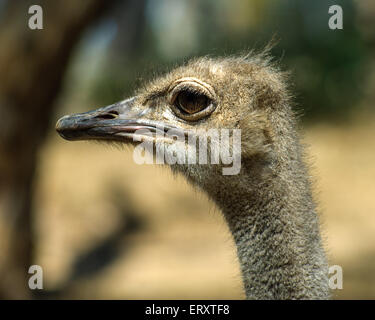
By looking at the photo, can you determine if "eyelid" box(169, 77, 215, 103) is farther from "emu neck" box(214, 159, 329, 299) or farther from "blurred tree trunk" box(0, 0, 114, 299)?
"blurred tree trunk" box(0, 0, 114, 299)

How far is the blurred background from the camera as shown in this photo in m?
6.39

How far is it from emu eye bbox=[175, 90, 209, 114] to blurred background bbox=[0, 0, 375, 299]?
45 cm

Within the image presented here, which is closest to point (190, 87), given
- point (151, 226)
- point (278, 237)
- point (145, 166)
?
point (278, 237)

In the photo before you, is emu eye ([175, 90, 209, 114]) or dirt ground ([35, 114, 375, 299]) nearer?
emu eye ([175, 90, 209, 114])

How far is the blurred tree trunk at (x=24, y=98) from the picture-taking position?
627 cm

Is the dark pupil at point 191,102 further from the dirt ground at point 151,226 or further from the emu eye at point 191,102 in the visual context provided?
the dirt ground at point 151,226

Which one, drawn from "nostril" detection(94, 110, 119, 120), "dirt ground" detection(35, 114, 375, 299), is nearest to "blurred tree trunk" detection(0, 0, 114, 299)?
"dirt ground" detection(35, 114, 375, 299)

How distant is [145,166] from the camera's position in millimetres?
11711

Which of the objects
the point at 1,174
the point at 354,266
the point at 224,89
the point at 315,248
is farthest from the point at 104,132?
the point at 354,266

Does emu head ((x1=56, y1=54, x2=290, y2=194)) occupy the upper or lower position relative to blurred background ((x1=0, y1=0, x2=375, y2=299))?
lower

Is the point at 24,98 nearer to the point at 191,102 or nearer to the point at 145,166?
the point at 191,102

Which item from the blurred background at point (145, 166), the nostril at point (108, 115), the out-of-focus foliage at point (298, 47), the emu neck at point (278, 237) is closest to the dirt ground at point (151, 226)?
the blurred background at point (145, 166)

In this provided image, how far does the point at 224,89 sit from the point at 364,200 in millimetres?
7988

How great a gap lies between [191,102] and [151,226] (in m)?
7.94
